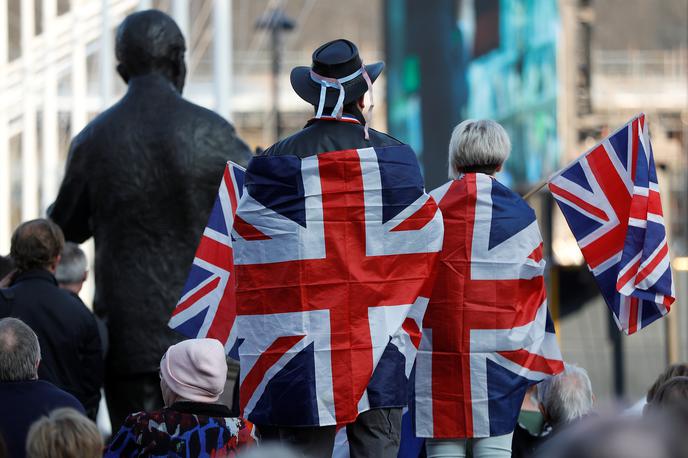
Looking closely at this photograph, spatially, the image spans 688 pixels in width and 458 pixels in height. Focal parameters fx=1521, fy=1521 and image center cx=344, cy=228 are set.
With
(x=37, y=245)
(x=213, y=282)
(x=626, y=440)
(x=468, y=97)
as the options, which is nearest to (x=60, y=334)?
(x=37, y=245)

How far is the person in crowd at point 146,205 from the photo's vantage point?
5500 millimetres

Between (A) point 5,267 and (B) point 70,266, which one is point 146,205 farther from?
(A) point 5,267

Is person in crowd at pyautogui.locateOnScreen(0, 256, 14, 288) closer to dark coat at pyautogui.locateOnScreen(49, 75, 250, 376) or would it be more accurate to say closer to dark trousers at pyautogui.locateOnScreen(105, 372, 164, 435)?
dark coat at pyautogui.locateOnScreen(49, 75, 250, 376)

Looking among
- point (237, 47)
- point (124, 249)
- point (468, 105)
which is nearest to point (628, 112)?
point (468, 105)

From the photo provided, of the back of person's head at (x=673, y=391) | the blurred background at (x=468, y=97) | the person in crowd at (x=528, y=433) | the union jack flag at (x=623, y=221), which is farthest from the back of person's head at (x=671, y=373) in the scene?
the blurred background at (x=468, y=97)

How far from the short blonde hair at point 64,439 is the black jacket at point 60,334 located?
2245 mm

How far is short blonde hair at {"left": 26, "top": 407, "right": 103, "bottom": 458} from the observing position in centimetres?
335

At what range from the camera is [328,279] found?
4457mm

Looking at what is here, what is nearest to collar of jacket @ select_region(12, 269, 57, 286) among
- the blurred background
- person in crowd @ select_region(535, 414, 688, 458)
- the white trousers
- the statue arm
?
the statue arm

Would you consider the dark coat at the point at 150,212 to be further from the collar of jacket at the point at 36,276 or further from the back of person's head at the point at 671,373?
the back of person's head at the point at 671,373

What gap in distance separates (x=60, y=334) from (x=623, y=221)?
6.95 ft

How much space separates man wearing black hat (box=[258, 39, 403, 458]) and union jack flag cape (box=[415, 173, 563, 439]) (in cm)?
53

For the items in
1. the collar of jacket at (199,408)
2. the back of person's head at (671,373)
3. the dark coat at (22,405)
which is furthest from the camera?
the back of person's head at (671,373)

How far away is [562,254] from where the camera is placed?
2902 centimetres
